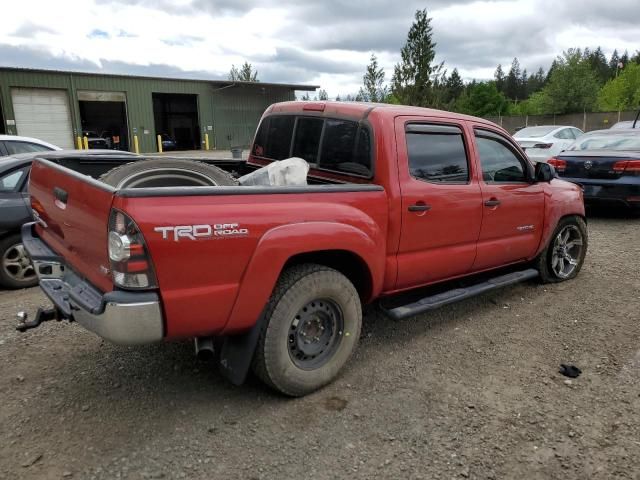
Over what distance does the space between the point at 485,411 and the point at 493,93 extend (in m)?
76.8

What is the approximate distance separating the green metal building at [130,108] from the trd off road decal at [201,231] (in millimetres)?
27269

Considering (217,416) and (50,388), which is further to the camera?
(50,388)

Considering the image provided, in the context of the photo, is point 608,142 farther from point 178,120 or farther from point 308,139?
point 178,120

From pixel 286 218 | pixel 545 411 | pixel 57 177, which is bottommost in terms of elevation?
pixel 545 411

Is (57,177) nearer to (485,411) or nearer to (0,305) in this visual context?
(0,305)

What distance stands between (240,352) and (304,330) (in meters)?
0.47

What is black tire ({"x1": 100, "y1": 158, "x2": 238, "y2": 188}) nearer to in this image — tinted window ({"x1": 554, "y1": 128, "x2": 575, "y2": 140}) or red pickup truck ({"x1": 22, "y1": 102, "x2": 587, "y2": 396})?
red pickup truck ({"x1": 22, "y1": 102, "x2": 587, "y2": 396})

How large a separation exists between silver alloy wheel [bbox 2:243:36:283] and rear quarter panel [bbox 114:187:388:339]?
3.47 metres

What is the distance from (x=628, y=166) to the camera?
8.13 metres

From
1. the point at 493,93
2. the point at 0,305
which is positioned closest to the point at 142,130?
the point at 0,305

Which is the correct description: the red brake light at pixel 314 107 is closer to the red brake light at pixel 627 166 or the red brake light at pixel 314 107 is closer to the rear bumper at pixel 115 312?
the rear bumper at pixel 115 312

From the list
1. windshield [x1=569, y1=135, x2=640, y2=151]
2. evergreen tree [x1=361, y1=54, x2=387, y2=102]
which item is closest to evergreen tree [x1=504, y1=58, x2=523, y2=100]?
evergreen tree [x1=361, y1=54, x2=387, y2=102]

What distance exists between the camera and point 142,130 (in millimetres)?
30141

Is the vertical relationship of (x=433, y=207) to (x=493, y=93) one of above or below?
below
